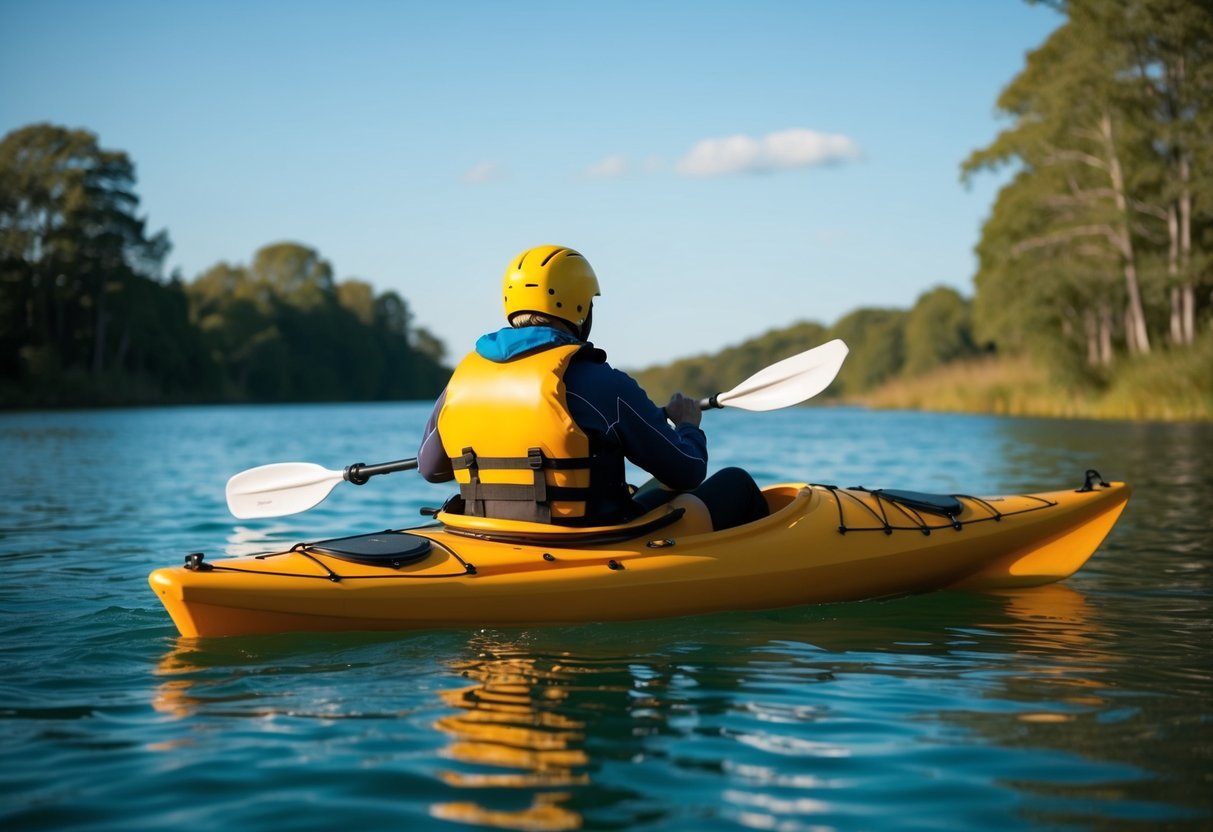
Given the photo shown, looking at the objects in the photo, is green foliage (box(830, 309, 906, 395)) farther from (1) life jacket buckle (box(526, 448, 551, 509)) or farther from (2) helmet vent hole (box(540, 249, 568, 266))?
(1) life jacket buckle (box(526, 448, 551, 509))

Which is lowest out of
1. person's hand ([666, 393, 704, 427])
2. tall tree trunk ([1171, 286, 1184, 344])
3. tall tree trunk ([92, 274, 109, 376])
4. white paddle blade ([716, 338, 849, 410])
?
person's hand ([666, 393, 704, 427])

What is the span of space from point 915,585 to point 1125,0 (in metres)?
20.0

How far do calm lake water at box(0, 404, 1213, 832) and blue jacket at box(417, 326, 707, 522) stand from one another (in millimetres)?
646

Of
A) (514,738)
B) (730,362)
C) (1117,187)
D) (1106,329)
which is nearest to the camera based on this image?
(514,738)

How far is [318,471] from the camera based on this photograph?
5.54 meters

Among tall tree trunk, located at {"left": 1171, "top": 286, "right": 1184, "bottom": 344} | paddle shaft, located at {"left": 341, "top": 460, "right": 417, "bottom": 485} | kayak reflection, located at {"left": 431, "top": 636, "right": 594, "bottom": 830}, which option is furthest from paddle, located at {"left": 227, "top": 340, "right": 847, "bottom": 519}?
tall tree trunk, located at {"left": 1171, "top": 286, "right": 1184, "bottom": 344}

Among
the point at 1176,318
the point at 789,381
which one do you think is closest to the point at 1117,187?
the point at 1176,318

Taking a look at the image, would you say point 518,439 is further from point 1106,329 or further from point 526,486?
point 1106,329

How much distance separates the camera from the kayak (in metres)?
4.06

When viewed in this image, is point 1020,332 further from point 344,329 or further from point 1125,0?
point 344,329

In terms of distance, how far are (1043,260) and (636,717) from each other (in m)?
24.1

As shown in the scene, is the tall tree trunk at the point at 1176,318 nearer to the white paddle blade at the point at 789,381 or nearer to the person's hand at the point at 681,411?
the white paddle blade at the point at 789,381

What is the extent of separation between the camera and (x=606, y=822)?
8.00 ft

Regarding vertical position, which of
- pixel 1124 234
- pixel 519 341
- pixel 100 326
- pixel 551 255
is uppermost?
pixel 100 326
